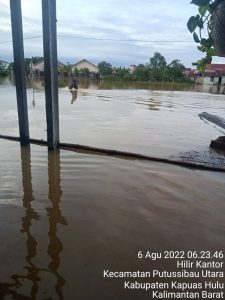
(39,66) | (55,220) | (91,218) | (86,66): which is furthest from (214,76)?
(55,220)

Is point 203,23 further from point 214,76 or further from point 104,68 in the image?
point 104,68

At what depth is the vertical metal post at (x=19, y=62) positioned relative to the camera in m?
5.58

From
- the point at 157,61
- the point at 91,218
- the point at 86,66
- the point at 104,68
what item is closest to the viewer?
the point at 91,218

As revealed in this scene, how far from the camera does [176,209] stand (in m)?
3.77

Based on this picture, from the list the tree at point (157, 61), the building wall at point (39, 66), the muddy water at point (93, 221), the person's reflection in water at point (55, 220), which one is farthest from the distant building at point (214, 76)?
the person's reflection in water at point (55, 220)

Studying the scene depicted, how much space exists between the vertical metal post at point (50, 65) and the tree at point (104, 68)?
74.3 m

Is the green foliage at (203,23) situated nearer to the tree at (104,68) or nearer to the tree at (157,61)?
the tree at (157,61)

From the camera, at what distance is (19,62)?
596 centimetres

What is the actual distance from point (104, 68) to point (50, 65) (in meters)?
75.1

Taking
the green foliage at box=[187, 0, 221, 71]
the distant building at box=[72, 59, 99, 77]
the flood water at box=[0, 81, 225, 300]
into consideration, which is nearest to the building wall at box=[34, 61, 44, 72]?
the distant building at box=[72, 59, 99, 77]

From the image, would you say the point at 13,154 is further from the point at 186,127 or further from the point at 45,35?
the point at 186,127

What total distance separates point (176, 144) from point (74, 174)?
358cm

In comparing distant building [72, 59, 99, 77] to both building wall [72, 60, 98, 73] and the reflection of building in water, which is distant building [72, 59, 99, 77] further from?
the reflection of building in water

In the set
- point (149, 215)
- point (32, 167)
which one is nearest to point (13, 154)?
point (32, 167)
